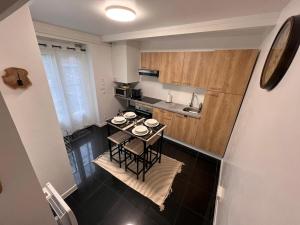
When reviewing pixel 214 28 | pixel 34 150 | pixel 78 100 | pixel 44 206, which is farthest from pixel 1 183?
pixel 78 100

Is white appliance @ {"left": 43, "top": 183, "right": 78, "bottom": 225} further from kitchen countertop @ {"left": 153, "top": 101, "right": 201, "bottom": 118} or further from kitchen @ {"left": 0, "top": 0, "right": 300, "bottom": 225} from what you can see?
kitchen countertop @ {"left": 153, "top": 101, "right": 201, "bottom": 118}

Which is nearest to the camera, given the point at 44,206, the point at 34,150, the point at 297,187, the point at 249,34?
the point at 297,187

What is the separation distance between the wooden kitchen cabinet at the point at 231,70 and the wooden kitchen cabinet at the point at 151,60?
125 cm

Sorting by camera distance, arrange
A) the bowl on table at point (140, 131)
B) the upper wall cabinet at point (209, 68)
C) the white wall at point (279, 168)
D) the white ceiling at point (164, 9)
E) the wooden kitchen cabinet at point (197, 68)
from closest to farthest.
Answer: the white wall at point (279, 168) → the white ceiling at point (164, 9) → the bowl on table at point (140, 131) → the upper wall cabinet at point (209, 68) → the wooden kitchen cabinet at point (197, 68)

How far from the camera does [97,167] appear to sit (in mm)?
2375

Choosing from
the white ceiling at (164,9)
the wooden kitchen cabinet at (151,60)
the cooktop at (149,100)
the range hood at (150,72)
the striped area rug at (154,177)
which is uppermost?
the white ceiling at (164,9)

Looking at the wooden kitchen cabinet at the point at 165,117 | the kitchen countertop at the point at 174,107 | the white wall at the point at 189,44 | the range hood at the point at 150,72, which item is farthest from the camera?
the range hood at the point at 150,72

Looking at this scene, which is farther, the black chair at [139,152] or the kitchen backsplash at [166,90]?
the kitchen backsplash at [166,90]

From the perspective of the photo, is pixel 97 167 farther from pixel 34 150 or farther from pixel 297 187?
pixel 297 187

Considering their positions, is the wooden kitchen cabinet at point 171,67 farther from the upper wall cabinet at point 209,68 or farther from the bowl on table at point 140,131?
the bowl on table at point 140,131

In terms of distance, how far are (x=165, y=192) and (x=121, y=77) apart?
2993 mm

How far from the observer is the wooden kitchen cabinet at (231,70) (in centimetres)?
197

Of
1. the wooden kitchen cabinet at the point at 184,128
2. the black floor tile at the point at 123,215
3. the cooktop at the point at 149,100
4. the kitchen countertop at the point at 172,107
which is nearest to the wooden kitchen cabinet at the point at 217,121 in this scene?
the wooden kitchen cabinet at the point at 184,128

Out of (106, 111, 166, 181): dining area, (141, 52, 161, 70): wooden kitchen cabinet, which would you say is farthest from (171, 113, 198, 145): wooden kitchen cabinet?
(141, 52, 161, 70): wooden kitchen cabinet
